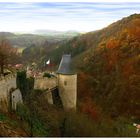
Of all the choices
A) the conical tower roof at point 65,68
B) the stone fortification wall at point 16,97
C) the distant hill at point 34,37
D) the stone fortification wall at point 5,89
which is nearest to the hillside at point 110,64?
the distant hill at point 34,37

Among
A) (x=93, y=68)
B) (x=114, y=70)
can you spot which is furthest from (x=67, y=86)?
(x=114, y=70)

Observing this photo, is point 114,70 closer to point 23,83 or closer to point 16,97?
point 23,83

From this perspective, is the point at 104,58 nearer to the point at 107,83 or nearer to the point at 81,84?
the point at 107,83

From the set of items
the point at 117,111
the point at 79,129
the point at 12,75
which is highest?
the point at 12,75

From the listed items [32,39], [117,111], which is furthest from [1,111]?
[32,39]

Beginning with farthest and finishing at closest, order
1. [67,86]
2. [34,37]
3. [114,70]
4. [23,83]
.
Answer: [114,70]
[34,37]
[67,86]
[23,83]

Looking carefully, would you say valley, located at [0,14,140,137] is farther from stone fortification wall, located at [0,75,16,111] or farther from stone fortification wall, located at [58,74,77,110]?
stone fortification wall, located at [0,75,16,111]

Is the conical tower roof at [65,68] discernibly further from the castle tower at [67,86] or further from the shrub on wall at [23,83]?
the shrub on wall at [23,83]
